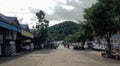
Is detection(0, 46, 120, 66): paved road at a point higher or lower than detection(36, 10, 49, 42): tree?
lower

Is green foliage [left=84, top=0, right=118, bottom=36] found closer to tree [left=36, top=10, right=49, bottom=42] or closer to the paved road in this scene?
the paved road

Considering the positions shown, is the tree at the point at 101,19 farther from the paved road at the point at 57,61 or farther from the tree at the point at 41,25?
the tree at the point at 41,25

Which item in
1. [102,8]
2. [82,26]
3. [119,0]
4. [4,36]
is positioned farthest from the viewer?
[4,36]

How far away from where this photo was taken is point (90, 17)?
137 feet

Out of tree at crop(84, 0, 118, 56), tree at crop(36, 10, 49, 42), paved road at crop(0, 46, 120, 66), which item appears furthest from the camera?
tree at crop(36, 10, 49, 42)

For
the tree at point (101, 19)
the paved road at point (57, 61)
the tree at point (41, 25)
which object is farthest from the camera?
the tree at point (41, 25)

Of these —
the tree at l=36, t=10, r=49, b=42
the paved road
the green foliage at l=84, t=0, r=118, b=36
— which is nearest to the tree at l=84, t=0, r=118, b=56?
the green foliage at l=84, t=0, r=118, b=36

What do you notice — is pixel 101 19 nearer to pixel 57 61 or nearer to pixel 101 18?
pixel 101 18

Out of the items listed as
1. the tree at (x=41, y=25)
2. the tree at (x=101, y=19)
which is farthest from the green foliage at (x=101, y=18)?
the tree at (x=41, y=25)

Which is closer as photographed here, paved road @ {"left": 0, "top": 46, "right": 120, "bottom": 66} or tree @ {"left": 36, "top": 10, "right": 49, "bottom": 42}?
paved road @ {"left": 0, "top": 46, "right": 120, "bottom": 66}

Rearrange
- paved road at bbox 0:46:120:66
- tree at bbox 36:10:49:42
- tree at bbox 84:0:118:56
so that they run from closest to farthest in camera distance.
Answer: paved road at bbox 0:46:120:66
tree at bbox 84:0:118:56
tree at bbox 36:10:49:42

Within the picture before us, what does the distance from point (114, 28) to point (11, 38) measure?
70.4 feet

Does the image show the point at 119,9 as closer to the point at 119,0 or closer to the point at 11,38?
the point at 119,0

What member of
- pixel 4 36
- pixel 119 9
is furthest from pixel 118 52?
pixel 4 36
